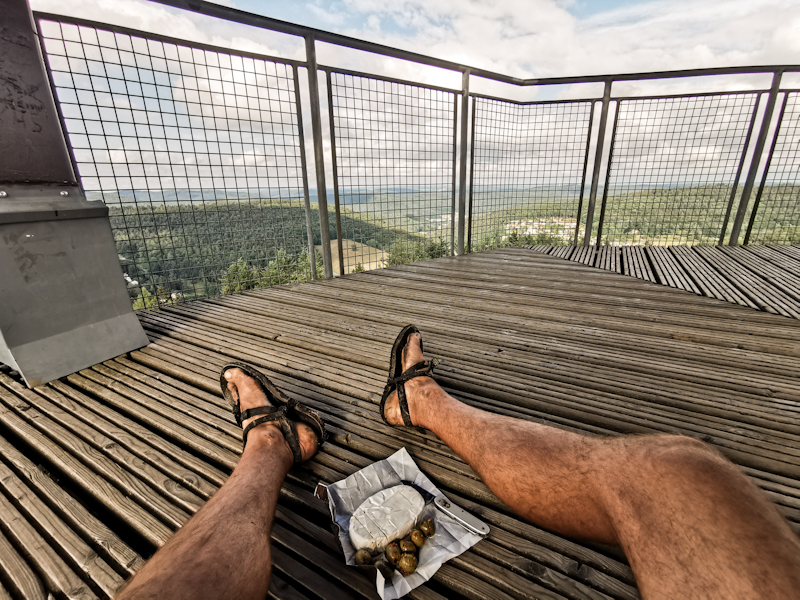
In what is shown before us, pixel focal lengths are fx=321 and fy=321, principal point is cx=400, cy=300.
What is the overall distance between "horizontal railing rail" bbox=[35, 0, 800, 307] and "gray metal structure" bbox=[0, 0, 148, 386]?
757 mm

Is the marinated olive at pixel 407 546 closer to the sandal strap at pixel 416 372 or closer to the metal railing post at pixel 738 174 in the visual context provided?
the sandal strap at pixel 416 372

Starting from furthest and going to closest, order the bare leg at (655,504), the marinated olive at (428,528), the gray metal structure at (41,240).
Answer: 1. the gray metal structure at (41,240)
2. the marinated olive at (428,528)
3. the bare leg at (655,504)

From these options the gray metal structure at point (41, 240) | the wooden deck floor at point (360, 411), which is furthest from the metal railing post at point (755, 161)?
the gray metal structure at point (41, 240)

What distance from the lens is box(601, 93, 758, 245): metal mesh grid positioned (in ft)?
15.4

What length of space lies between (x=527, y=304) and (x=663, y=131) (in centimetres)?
448

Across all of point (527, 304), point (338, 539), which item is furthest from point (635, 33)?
point (338, 539)

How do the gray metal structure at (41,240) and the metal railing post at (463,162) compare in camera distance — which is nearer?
the gray metal structure at (41,240)

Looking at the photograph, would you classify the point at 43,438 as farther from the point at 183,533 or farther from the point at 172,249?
the point at 172,249

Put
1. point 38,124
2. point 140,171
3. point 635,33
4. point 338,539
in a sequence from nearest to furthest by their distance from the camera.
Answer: point 338,539 → point 38,124 → point 140,171 → point 635,33

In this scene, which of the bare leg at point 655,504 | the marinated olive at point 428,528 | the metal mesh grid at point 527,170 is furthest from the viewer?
the metal mesh grid at point 527,170

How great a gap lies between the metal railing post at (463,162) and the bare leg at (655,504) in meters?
4.08

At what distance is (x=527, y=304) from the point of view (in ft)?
9.33

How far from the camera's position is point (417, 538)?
2.90 ft

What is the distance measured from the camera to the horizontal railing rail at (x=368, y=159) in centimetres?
253
